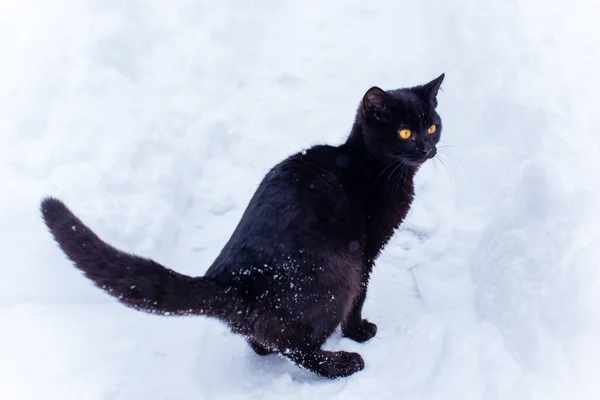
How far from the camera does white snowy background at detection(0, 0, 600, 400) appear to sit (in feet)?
7.68

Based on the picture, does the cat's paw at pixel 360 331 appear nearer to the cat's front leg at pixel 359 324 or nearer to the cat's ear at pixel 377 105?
the cat's front leg at pixel 359 324

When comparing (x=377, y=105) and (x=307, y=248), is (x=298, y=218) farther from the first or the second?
(x=377, y=105)

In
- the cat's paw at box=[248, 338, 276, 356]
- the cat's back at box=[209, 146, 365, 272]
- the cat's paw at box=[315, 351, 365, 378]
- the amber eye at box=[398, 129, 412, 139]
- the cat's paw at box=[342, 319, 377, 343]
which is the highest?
the amber eye at box=[398, 129, 412, 139]

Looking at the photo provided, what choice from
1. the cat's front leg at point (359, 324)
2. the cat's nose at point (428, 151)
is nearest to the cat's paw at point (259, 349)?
the cat's front leg at point (359, 324)

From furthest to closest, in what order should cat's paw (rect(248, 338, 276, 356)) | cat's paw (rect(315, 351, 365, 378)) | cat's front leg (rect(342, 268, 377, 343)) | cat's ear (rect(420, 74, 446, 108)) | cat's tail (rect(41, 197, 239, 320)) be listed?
cat's ear (rect(420, 74, 446, 108)), cat's front leg (rect(342, 268, 377, 343)), cat's paw (rect(248, 338, 276, 356)), cat's paw (rect(315, 351, 365, 378)), cat's tail (rect(41, 197, 239, 320))

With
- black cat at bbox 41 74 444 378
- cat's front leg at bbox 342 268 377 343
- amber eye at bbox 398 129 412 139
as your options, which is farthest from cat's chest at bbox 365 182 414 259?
amber eye at bbox 398 129 412 139

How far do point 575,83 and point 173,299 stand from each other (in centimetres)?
262

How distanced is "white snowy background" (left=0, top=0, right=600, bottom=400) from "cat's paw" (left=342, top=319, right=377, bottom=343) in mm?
43

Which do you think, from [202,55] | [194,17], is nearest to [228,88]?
[202,55]

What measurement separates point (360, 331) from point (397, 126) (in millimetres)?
1107

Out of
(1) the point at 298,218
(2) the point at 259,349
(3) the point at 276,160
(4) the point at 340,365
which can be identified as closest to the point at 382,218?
(1) the point at 298,218

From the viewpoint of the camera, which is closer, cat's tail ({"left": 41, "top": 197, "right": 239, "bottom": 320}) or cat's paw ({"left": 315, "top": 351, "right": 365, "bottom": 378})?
cat's tail ({"left": 41, "top": 197, "right": 239, "bottom": 320})

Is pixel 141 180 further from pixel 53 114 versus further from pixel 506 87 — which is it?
pixel 506 87

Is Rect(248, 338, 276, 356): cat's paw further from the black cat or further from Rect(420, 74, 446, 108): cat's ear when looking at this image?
Rect(420, 74, 446, 108): cat's ear
